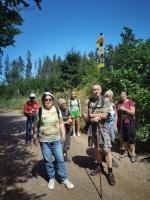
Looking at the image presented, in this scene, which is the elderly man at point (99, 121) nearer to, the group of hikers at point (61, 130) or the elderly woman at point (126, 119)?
the group of hikers at point (61, 130)

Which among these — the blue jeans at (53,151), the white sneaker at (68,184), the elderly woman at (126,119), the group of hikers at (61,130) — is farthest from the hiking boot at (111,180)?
the elderly woman at (126,119)

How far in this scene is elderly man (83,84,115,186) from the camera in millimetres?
4219

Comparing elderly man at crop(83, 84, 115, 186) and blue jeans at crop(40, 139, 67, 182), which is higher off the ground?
elderly man at crop(83, 84, 115, 186)

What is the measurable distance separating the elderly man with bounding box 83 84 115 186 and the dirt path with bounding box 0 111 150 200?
0.37 metres

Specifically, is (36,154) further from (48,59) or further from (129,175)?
(48,59)

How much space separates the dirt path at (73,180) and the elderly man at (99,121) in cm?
37

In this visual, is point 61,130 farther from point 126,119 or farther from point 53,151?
point 126,119

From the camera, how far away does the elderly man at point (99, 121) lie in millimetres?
4219

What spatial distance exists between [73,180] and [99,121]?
148 centimetres

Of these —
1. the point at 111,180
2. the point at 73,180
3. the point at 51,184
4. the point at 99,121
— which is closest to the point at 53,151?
the point at 51,184

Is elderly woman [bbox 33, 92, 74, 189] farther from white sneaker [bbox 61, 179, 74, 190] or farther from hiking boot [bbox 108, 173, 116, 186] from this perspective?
hiking boot [bbox 108, 173, 116, 186]

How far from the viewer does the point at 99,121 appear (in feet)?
14.2

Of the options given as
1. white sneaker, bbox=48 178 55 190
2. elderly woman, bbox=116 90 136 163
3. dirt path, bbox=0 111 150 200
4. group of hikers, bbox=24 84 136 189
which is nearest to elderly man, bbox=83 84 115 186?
group of hikers, bbox=24 84 136 189

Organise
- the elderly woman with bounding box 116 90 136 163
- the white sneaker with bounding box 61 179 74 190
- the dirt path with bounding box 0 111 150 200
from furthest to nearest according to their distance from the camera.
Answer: the elderly woman with bounding box 116 90 136 163, the white sneaker with bounding box 61 179 74 190, the dirt path with bounding box 0 111 150 200
